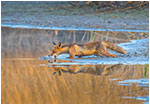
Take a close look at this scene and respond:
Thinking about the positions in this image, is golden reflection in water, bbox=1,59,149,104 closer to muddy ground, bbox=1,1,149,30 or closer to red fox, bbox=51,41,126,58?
red fox, bbox=51,41,126,58

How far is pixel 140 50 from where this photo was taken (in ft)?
28.8

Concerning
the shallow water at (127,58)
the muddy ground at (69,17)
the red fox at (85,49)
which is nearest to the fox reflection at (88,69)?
the shallow water at (127,58)

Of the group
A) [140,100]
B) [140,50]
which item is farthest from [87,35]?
[140,100]

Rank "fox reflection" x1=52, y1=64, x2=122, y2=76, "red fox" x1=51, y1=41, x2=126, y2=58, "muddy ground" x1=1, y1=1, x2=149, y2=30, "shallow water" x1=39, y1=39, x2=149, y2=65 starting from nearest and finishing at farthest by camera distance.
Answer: "fox reflection" x1=52, y1=64, x2=122, y2=76 < "shallow water" x1=39, y1=39, x2=149, y2=65 < "red fox" x1=51, y1=41, x2=126, y2=58 < "muddy ground" x1=1, y1=1, x2=149, y2=30

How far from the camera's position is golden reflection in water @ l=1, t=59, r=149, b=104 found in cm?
448

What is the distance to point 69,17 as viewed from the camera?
13742 millimetres

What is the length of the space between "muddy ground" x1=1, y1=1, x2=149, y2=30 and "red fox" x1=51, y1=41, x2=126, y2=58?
4286 mm

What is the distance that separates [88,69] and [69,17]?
24.6 feet

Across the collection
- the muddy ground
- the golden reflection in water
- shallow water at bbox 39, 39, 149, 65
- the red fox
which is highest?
the muddy ground

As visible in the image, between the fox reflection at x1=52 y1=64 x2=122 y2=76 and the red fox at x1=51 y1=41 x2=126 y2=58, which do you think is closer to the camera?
the fox reflection at x1=52 y1=64 x2=122 y2=76

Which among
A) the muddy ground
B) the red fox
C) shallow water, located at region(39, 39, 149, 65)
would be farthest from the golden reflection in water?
the muddy ground

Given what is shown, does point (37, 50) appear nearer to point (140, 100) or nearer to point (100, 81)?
point (100, 81)

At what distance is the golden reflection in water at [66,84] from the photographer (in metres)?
4.48

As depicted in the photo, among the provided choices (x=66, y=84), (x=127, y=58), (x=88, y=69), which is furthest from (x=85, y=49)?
(x=66, y=84)
